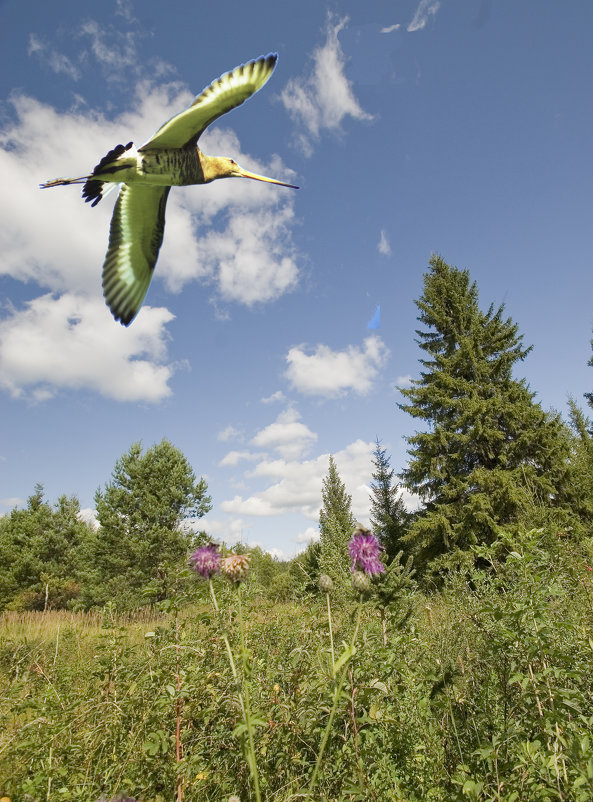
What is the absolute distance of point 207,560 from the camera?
1926 millimetres

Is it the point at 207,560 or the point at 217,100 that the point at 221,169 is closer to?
the point at 217,100

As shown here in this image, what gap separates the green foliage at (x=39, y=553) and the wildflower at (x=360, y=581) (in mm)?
33623

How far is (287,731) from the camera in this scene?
2127mm

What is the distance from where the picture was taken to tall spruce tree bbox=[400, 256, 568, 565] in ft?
49.5

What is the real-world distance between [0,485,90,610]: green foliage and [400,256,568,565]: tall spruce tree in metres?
25.9

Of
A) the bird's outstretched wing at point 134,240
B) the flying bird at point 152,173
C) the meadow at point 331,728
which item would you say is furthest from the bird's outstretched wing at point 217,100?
the meadow at point 331,728

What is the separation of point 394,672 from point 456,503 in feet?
47.2

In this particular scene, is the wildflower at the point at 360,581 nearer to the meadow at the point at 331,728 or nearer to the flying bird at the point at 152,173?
the meadow at the point at 331,728

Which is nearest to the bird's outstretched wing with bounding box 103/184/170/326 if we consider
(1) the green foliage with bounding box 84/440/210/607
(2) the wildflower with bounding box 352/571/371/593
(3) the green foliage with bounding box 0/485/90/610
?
(2) the wildflower with bounding box 352/571/371/593

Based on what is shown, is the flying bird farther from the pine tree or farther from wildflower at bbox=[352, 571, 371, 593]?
the pine tree

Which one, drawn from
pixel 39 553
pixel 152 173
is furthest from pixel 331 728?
pixel 39 553

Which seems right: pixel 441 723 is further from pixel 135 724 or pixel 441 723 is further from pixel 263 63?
pixel 263 63

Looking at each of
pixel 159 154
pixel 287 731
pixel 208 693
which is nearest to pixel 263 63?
pixel 159 154

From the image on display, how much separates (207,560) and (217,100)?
2255 mm
